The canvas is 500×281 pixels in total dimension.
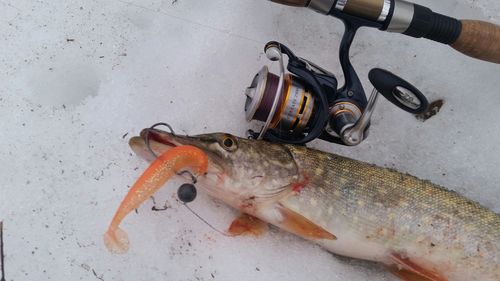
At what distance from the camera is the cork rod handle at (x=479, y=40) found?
1.76m

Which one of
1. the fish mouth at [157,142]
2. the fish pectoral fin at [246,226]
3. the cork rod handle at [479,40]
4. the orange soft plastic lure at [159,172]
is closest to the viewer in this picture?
the orange soft plastic lure at [159,172]

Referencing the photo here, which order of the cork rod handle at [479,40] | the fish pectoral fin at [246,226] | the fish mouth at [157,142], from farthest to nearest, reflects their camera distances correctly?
1. the fish pectoral fin at [246,226]
2. the cork rod handle at [479,40]
3. the fish mouth at [157,142]

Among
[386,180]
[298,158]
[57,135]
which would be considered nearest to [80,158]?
[57,135]

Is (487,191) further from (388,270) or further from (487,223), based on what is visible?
(388,270)

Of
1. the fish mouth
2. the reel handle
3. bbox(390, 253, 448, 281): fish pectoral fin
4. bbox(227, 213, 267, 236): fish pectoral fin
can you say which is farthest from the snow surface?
the reel handle

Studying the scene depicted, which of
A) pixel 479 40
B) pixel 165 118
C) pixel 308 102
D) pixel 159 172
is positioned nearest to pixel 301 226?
pixel 308 102

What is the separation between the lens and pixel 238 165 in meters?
1.72

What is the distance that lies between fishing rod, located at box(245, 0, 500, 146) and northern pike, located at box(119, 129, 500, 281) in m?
0.12

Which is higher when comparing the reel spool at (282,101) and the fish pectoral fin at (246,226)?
the reel spool at (282,101)

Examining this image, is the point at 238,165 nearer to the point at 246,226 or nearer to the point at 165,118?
the point at 246,226

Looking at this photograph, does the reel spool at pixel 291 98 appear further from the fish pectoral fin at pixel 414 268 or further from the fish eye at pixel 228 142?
the fish pectoral fin at pixel 414 268

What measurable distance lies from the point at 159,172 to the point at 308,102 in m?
0.57

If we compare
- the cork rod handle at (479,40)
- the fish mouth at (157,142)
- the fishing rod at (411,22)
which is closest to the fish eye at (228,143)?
the fish mouth at (157,142)

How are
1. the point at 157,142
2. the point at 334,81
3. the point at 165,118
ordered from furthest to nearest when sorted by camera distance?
the point at 165,118 → the point at 334,81 → the point at 157,142
